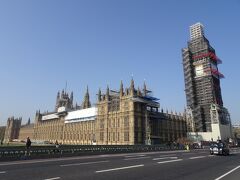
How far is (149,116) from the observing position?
81.6 m

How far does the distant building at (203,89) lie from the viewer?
101 m

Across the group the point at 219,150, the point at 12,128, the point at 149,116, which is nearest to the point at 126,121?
the point at 149,116

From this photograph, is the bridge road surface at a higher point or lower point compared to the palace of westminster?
lower

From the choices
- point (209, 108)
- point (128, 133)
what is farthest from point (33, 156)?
point (209, 108)

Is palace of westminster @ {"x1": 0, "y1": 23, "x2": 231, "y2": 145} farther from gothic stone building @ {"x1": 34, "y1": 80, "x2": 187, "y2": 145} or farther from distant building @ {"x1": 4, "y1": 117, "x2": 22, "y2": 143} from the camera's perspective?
distant building @ {"x1": 4, "y1": 117, "x2": 22, "y2": 143}

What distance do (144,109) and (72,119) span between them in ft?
165

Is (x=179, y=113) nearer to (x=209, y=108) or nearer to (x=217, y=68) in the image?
(x=209, y=108)

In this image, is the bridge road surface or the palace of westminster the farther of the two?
the palace of westminster

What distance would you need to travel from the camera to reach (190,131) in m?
102

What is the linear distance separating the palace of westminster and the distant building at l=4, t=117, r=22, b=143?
148ft

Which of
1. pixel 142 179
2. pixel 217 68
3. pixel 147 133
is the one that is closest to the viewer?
pixel 142 179

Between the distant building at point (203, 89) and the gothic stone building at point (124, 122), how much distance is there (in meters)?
11.9

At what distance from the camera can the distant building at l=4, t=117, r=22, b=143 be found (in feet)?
603

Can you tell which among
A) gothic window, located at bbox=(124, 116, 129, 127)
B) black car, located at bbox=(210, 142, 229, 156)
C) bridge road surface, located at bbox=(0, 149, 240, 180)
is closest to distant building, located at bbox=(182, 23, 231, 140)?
gothic window, located at bbox=(124, 116, 129, 127)
